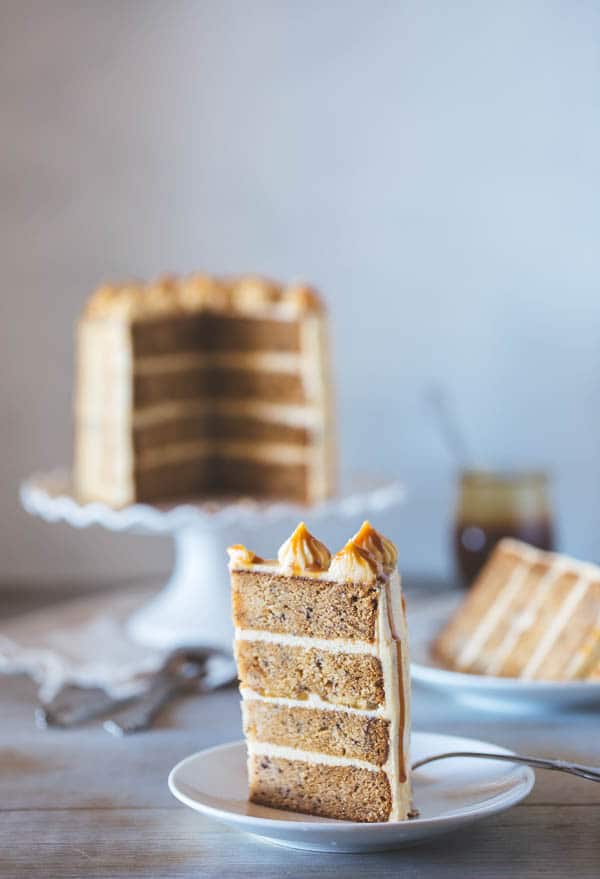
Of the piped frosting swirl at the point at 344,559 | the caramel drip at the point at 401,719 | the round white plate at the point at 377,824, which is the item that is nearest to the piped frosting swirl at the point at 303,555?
the piped frosting swirl at the point at 344,559

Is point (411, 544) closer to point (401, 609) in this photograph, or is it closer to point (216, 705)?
point (216, 705)

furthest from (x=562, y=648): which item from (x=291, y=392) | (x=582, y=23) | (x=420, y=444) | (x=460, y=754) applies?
(x=582, y=23)

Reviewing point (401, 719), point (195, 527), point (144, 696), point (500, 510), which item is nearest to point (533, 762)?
point (401, 719)

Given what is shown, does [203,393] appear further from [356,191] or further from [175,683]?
[175,683]

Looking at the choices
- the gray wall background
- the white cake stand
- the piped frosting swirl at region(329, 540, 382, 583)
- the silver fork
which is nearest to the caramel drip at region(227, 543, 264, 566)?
the piped frosting swirl at region(329, 540, 382, 583)

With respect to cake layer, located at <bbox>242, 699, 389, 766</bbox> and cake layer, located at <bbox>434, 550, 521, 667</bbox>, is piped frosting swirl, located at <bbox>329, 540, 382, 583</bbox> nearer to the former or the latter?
cake layer, located at <bbox>242, 699, 389, 766</bbox>

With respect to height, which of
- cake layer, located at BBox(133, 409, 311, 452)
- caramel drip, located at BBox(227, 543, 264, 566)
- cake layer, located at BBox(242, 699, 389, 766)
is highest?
cake layer, located at BBox(133, 409, 311, 452)

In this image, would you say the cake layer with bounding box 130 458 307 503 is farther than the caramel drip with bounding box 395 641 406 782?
Yes
